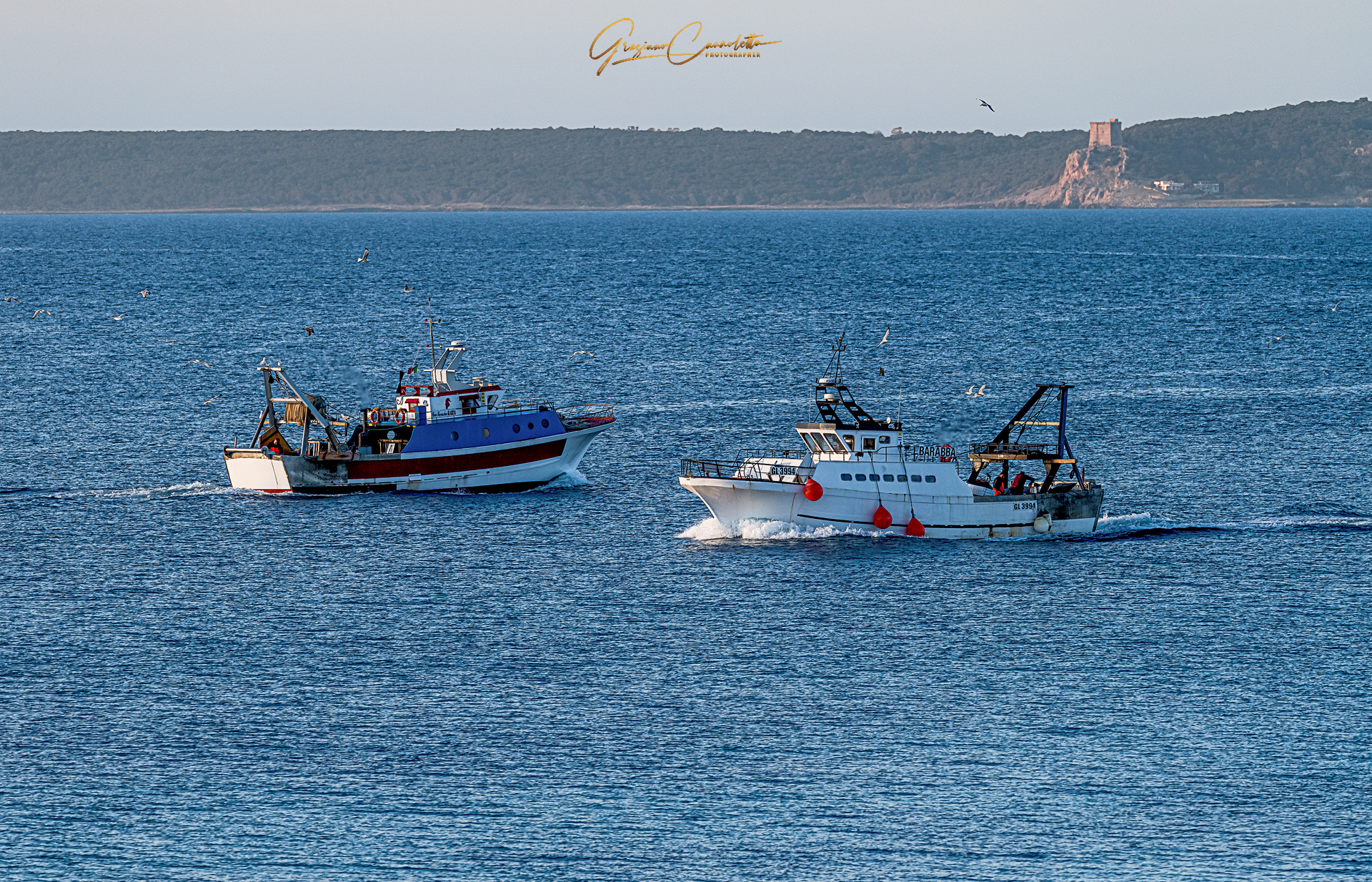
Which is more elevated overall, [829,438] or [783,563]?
[829,438]

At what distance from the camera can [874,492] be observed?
81500 mm

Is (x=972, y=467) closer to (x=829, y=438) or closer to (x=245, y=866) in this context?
(x=829, y=438)

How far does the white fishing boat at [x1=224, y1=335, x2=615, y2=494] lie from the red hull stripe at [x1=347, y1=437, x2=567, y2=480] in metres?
0.04

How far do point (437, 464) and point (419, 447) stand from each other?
1391mm

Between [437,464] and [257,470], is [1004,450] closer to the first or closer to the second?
[437,464]

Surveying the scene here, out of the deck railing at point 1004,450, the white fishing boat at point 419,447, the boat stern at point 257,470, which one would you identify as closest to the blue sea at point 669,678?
the boat stern at point 257,470

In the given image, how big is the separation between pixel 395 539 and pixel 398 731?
2891cm

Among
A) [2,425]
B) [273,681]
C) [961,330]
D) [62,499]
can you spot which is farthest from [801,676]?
[961,330]

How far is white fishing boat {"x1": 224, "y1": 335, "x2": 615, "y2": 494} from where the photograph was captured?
95.0 meters

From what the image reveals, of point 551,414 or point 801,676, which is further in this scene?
point 551,414

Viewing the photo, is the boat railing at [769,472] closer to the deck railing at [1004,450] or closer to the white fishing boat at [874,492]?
the white fishing boat at [874,492]

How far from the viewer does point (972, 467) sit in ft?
286

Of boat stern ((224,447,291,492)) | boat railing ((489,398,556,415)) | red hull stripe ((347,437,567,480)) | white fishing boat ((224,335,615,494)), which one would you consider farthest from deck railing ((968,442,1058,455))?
boat stern ((224,447,291,492))

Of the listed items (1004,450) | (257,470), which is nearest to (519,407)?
(257,470)
